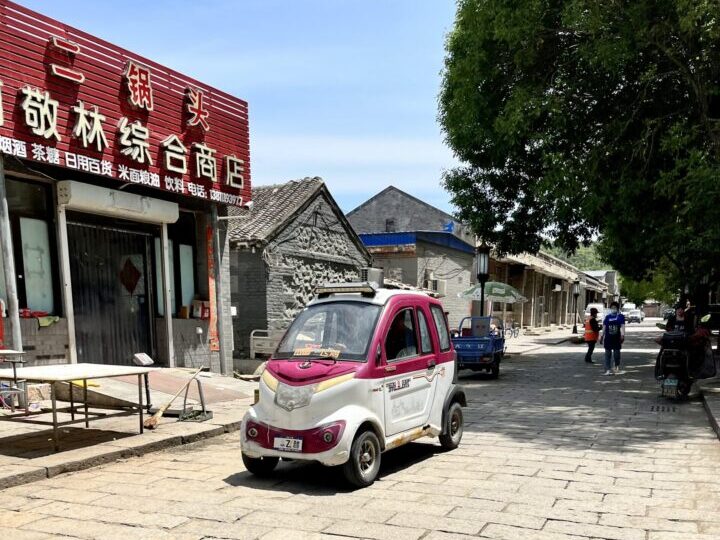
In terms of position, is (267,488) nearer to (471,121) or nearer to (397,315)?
(397,315)

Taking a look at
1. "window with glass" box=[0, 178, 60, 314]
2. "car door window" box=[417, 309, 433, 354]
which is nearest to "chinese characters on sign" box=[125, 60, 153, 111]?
"window with glass" box=[0, 178, 60, 314]

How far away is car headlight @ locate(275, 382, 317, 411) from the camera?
18.5 ft

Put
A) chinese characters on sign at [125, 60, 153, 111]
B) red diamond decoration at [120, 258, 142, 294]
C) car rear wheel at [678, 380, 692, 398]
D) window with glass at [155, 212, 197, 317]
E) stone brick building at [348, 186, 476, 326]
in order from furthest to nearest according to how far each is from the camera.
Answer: stone brick building at [348, 186, 476, 326] < window with glass at [155, 212, 197, 317] < red diamond decoration at [120, 258, 142, 294] < car rear wheel at [678, 380, 692, 398] < chinese characters on sign at [125, 60, 153, 111]

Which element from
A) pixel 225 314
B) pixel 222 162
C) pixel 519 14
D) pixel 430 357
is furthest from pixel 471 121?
pixel 430 357

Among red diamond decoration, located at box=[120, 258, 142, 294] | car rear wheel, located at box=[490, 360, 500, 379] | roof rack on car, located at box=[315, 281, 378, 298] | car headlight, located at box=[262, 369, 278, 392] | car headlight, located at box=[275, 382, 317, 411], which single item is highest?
red diamond decoration, located at box=[120, 258, 142, 294]

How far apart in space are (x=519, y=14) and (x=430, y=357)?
9.29m

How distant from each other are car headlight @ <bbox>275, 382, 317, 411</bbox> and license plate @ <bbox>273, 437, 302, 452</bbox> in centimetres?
28

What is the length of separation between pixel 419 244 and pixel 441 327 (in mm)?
20068

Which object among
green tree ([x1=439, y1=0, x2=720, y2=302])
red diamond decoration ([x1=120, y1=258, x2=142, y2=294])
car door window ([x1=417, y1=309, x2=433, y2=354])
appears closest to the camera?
car door window ([x1=417, y1=309, x2=433, y2=354])

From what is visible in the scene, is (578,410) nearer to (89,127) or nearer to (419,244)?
(89,127)

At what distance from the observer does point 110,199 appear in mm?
11102

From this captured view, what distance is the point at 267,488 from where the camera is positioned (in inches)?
225

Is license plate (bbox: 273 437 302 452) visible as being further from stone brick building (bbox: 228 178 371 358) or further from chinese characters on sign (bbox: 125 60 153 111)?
stone brick building (bbox: 228 178 371 358)

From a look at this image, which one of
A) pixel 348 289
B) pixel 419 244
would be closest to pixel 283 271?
pixel 419 244
